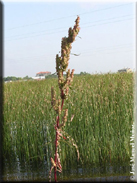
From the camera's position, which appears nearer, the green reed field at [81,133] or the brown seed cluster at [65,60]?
the brown seed cluster at [65,60]

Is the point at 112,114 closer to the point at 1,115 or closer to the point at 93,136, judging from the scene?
the point at 93,136

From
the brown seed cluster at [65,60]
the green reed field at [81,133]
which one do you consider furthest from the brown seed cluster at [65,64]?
the green reed field at [81,133]

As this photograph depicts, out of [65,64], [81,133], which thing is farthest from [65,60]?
[81,133]

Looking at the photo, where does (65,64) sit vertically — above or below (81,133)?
above

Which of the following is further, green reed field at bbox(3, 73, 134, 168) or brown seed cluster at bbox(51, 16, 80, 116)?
green reed field at bbox(3, 73, 134, 168)

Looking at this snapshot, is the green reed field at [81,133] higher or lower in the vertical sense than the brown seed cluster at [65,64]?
lower

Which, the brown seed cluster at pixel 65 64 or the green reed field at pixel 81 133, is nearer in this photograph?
the brown seed cluster at pixel 65 64

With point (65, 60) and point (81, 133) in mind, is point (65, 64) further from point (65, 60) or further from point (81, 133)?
point (81, 133)

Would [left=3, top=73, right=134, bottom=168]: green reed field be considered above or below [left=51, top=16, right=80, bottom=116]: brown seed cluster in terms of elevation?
below

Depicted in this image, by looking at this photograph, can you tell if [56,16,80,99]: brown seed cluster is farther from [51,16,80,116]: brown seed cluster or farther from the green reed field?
the green reed field

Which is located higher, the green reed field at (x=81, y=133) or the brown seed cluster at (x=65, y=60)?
the brown seed cluster at (x=65, y=60)

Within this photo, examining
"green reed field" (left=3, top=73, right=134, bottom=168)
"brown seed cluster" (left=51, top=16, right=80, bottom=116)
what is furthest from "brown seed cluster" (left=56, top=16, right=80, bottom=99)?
"green reed field" (left=3, top=73, right=134, bottom=168)

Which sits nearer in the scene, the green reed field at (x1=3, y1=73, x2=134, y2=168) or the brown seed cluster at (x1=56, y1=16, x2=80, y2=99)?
the brown seed cluster at (x1=56, y1=16, x2=80, y2=99)

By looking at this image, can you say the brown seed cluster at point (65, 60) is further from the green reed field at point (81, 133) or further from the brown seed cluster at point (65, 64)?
the green reed field at point (81, 133)
